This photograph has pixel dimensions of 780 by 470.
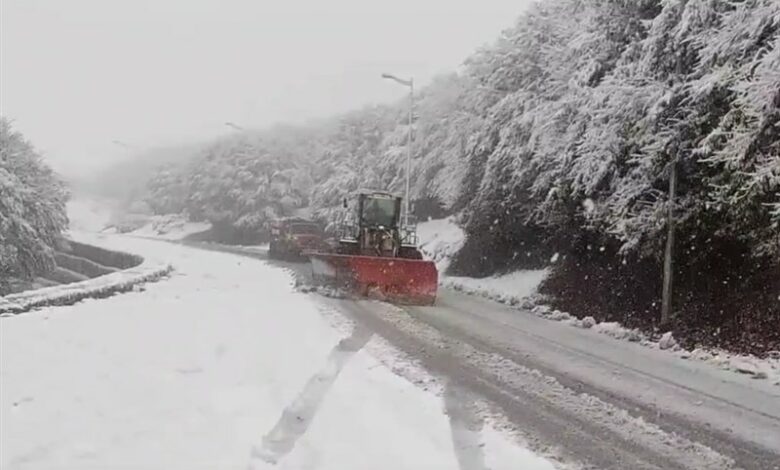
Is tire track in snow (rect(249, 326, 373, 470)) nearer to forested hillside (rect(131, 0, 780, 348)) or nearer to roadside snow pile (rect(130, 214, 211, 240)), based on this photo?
forested hillside (rect(131, 0, 780, 348))

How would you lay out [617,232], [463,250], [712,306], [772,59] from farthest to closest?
[463,250] → [617,232] → [712,306] → [772,59]

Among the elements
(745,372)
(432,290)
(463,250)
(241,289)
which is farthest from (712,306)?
(463,250)

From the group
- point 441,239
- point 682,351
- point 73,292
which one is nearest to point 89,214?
point 441,239

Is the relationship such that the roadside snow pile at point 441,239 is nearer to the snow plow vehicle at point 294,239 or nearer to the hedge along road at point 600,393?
the snow plow vehicle at point 294,239

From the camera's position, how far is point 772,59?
29.0 ft

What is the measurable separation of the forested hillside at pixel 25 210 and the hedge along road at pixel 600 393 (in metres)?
16.8

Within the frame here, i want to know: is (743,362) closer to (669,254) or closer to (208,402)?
(669,254)

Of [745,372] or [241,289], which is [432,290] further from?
[745,372]

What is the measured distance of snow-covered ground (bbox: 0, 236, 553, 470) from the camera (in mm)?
5137

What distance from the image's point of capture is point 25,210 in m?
25.8

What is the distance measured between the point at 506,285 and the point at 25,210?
1786cm

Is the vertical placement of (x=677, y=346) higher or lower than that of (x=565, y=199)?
lower

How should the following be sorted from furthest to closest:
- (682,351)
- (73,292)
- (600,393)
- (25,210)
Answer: (25,210) < (73,292) < (682,351) < (600,393)

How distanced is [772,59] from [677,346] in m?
4.44
